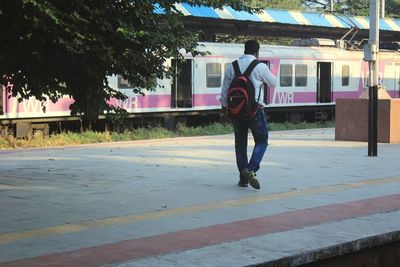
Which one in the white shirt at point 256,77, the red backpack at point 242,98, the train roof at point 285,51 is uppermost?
the train roof at point 285,51

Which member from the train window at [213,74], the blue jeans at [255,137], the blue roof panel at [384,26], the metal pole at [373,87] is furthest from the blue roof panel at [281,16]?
the blue jeans at [255,137]

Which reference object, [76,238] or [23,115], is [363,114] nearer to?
[23,115]

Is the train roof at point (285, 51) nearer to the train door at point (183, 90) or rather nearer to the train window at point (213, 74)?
the train window at point (213, 74)

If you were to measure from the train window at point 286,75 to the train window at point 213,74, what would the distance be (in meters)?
3.32

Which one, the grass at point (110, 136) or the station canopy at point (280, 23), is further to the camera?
the station canopy at point (280, 23)

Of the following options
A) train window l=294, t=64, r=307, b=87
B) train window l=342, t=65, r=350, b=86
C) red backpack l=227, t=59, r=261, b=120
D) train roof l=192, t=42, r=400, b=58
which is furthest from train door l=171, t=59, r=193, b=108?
red backpack l=227, t=59, r=261, b=120

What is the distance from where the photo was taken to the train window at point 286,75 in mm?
26656

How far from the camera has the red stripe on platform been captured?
16.7ft

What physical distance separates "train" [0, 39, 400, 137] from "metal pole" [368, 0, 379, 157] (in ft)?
22.9

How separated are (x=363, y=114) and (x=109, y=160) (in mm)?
6934

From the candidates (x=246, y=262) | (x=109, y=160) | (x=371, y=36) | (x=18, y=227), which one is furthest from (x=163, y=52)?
(x=371, y=36)

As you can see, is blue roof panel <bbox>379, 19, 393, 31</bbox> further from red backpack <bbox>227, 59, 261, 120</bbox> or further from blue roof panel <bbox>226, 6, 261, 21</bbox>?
red backpack <bbox>227, 59, 261, 120</bbox>

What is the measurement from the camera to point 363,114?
16234 millimetres

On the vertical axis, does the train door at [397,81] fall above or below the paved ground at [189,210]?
above
